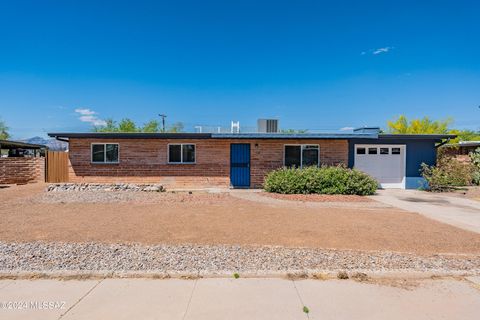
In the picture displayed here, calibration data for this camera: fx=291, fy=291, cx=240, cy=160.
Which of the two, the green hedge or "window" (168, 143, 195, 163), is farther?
"window" (168, 143, 195, 163)

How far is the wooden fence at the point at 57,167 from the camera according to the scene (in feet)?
50.7

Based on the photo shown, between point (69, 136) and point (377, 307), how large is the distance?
14946 millimetres

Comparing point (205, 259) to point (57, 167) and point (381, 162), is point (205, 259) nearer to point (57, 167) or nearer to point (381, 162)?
point (381, 162)

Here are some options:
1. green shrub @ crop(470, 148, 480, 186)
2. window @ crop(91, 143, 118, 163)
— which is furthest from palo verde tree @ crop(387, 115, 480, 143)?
window @ crop(91, 143, 118, 163)

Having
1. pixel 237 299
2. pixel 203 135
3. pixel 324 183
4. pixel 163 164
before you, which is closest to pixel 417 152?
pixel 324 183

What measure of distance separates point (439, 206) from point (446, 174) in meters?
5.19

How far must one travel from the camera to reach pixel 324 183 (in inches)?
500

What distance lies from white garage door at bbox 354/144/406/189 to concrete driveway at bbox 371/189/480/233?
4.28 ft

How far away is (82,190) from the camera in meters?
13.1

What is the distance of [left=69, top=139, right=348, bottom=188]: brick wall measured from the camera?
14.6 meters

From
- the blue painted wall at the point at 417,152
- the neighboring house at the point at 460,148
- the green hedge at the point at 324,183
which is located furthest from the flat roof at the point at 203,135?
the neighboring house at the point at 460,148

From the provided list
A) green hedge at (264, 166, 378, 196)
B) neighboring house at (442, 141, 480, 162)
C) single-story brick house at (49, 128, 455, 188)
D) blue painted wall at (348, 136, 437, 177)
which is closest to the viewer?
green hedge at (264, 166, 378, 196)

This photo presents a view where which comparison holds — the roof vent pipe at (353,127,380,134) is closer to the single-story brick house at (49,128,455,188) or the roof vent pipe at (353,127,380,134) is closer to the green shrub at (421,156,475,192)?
the single-story brick house at (49,128,455,188)

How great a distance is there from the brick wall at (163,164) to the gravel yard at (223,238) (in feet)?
15.2
